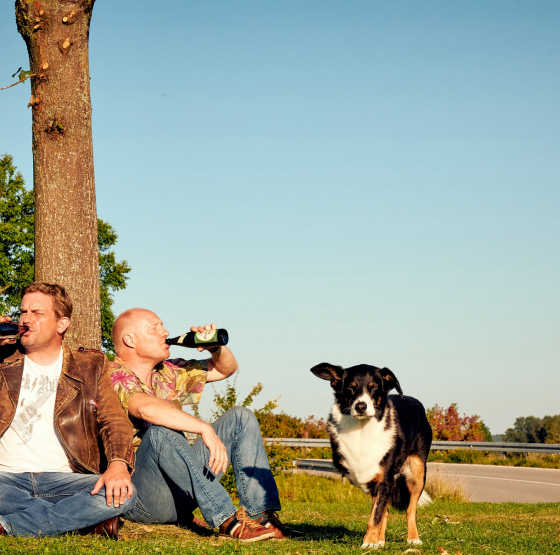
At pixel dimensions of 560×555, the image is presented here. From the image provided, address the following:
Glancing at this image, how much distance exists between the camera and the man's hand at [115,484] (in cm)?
413

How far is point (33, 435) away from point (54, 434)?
0.45 ft

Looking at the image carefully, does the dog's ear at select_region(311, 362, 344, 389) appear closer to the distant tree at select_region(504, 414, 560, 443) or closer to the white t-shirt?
the white t-shirt

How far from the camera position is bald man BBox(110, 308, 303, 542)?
14.7ft

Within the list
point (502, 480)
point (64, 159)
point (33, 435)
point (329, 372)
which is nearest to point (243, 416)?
point (329, 372)

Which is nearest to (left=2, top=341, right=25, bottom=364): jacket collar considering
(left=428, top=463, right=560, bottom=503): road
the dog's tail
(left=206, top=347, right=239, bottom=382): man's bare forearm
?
(left=206, top=347, right=239, bottom=382): man's bare forearm

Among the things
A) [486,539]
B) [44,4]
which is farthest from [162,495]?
[44,4]

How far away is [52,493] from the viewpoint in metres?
4.29

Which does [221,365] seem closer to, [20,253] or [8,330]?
[8,330]

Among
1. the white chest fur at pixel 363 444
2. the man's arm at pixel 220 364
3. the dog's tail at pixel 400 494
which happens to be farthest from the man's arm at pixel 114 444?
the dog's tail at pixel 400 494

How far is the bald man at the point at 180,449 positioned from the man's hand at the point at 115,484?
1.19ft

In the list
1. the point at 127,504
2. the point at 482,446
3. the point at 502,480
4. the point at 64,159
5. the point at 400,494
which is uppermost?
the point at 64,159

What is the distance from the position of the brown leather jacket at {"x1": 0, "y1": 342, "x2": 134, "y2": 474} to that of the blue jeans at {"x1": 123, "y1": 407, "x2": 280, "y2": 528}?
0.27m

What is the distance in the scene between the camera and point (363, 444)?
536cm

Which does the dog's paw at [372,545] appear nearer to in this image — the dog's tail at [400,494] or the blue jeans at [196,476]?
the blue jeans at [196,476]
